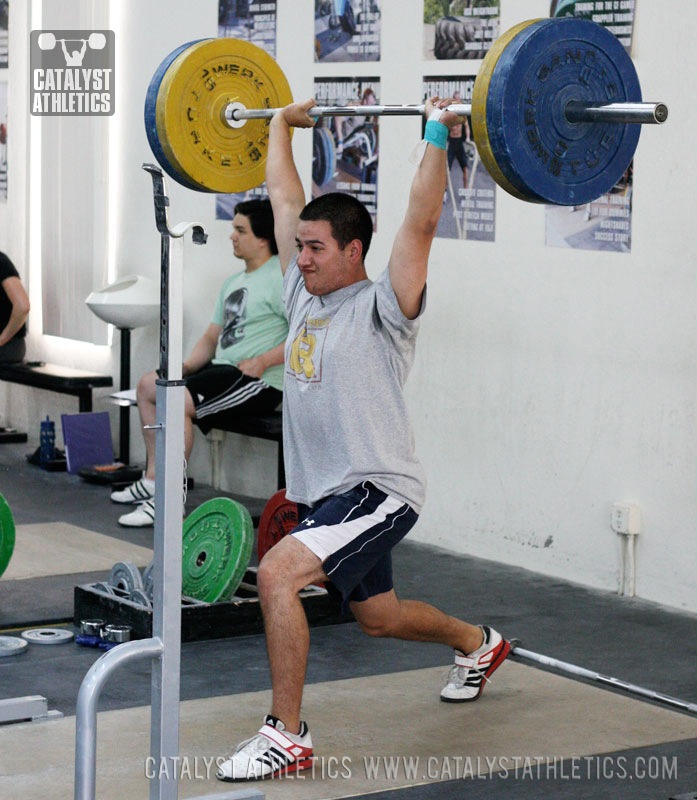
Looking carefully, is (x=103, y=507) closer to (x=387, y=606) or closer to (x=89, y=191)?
(x=89, y=191)

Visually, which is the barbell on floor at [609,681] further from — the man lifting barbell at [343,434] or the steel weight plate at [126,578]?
the steel weight plate at [126,578]

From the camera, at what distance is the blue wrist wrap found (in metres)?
2.91

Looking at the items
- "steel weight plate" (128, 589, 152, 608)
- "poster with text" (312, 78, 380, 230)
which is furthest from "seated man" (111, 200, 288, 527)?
"steel weight plate" (128, 589, 152, 608)

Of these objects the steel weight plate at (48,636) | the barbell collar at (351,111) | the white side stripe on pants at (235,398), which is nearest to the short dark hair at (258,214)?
the white side stripe on pants at (235,398)

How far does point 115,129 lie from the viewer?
6.86 meters

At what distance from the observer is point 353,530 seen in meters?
3.03

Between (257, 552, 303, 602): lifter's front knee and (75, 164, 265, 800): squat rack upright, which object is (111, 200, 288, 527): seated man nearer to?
(257, 552, 303, 602): lifter's front knee

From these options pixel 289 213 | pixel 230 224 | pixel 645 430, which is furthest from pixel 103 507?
pixel 289 213

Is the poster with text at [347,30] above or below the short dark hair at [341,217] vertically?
above

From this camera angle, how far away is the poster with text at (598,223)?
4453 mm

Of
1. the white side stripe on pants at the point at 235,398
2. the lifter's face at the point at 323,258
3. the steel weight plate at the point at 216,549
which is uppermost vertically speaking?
the lifter's face at the point at 323,258

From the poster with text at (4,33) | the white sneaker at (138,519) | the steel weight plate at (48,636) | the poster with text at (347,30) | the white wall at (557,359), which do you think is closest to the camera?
the steel weight plate at (48,636)

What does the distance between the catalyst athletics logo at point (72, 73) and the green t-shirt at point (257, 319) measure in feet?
5.50

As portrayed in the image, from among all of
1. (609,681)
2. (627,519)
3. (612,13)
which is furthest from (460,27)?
(609,681)
